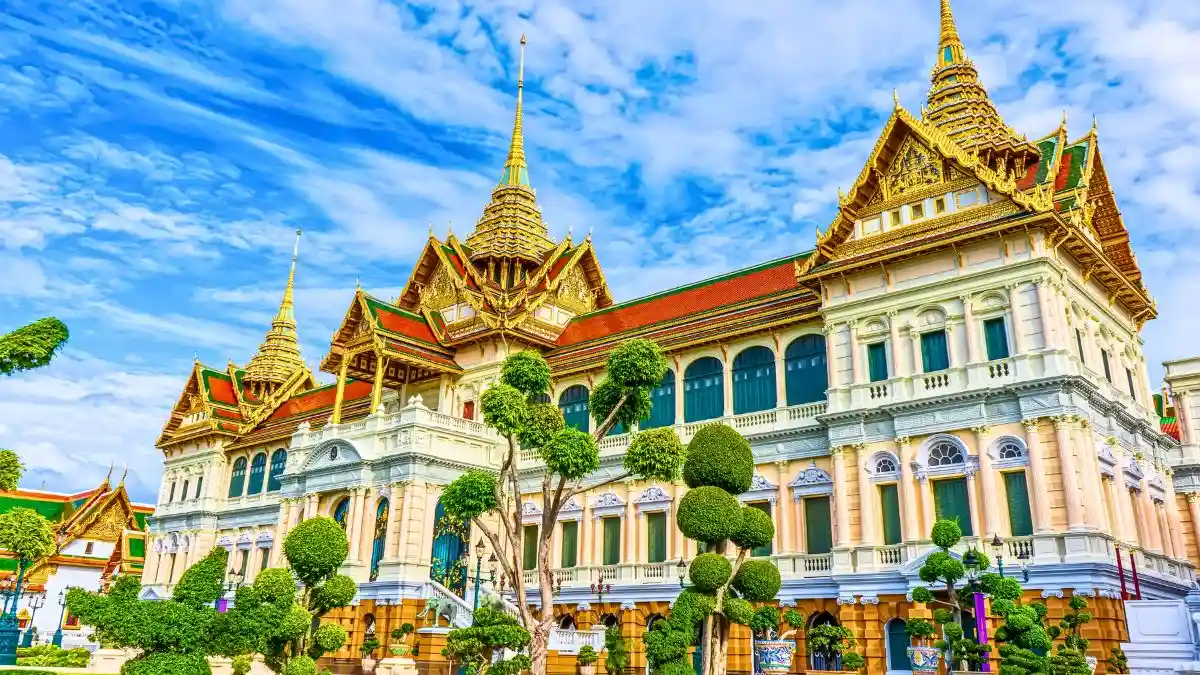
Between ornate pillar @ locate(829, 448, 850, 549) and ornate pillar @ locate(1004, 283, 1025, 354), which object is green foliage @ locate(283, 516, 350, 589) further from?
ornate pillar @ locate(1004, 283, 1025, 354)

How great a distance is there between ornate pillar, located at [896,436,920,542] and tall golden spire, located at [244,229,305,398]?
35637 mm

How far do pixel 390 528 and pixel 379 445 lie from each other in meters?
3.17

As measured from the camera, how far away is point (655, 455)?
19.4 metres

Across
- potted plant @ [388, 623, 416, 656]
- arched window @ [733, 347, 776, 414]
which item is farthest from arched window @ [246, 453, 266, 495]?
arched window @ [733, 347, 776, 414]

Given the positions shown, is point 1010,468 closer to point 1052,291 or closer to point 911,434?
point 911,434

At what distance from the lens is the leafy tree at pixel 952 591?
57.9 ft

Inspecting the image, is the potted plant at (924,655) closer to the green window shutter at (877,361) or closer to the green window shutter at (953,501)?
the green window shutter at (953,501)

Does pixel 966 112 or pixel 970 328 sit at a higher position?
pixel 966 112

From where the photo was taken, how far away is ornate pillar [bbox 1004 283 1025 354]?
23.0 meters

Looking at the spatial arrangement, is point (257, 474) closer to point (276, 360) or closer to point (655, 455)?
point (276, 360)

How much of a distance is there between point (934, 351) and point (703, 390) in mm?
7619

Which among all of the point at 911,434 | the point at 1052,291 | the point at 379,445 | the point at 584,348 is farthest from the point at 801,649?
the point at 379,445

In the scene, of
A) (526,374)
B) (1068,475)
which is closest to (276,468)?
(526,374)

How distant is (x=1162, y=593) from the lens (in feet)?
76.2
